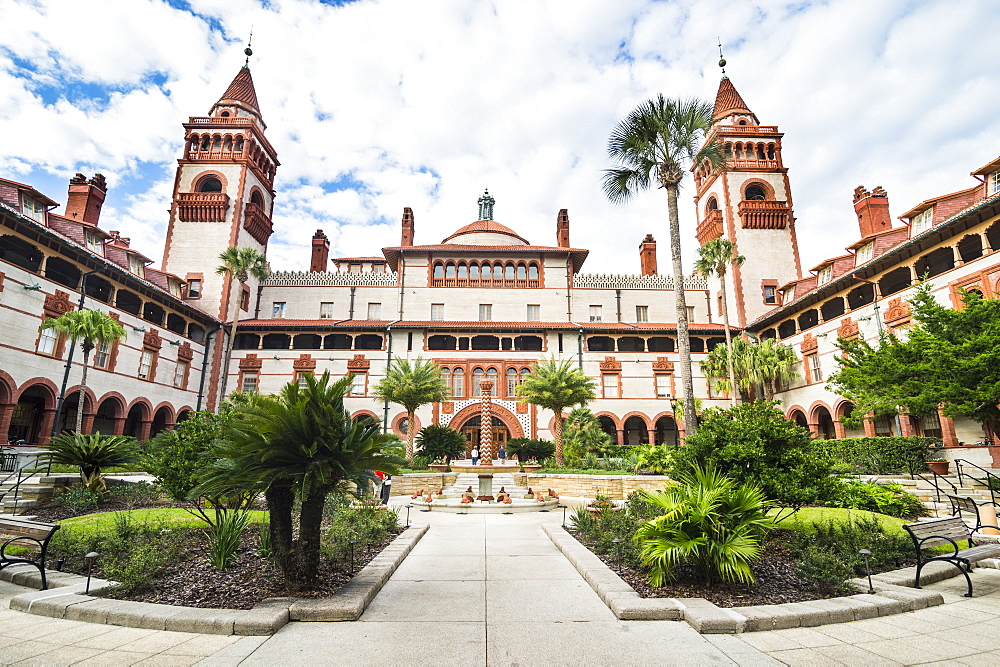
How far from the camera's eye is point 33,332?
20.6 metres

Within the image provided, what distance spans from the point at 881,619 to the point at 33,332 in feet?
92.2

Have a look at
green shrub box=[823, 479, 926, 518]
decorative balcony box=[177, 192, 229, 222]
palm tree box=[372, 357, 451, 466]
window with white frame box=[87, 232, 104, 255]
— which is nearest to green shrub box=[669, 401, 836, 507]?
green shrub box=[823, 479, 926, 518]

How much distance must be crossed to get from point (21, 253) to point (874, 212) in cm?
4239

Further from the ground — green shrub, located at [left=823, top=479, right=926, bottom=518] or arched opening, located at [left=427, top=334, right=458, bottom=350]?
arched opening, located at [left=427, top=334, right=458, bottom=350]

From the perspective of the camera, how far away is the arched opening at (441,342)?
1358 inches

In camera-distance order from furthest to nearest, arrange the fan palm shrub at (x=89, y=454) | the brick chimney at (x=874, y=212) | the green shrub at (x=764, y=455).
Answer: the brick chimney at (x=874, y=212)
the fan palm shrub at (x=89, y=454)
the green shrub at (x=764, y=455)

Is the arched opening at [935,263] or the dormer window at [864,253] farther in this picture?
the dormer window at [864,253]

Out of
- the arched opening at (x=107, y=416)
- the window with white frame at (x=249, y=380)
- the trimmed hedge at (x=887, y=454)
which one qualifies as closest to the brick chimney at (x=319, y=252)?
the window with white frame at (x=249, y=380)

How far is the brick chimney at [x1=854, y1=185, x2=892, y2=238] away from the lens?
93.6 ft

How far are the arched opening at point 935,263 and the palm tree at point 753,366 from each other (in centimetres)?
887

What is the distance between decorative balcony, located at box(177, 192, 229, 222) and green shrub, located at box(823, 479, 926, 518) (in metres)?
38.9

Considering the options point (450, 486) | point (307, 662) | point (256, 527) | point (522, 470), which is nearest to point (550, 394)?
point (522, 470)

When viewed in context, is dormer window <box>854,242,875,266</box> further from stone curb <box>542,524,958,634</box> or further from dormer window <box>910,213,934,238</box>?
stone curb <box>542,524,958,634</box>

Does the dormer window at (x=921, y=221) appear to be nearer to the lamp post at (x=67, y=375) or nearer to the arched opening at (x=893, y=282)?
the arched opening at (x=893, y=282)
